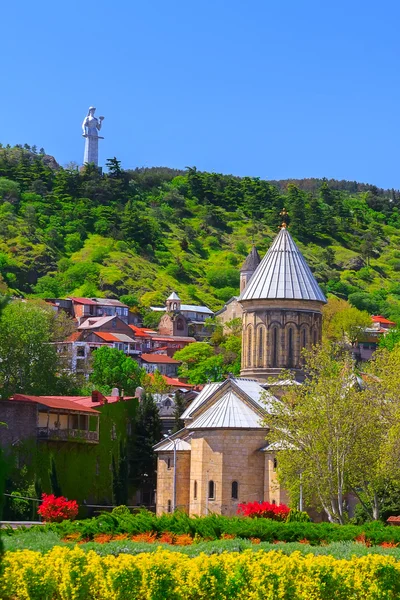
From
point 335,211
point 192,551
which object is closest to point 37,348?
point 192,551

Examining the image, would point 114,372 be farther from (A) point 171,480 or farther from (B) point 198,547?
(B) point 198,547

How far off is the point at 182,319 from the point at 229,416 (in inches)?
2708

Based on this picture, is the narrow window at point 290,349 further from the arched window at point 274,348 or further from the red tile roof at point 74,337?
the red tile roof at point 74,337

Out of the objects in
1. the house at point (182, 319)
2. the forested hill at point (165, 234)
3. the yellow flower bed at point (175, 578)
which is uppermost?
the forested hill at point (165, 234)

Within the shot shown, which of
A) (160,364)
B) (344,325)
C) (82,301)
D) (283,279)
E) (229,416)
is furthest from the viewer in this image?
(82,301)

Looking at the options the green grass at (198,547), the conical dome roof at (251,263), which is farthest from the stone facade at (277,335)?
the conical dome roof at (251,263)

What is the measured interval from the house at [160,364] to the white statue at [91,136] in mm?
62469

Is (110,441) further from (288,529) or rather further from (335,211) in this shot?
(335,211)

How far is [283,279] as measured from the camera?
184ft

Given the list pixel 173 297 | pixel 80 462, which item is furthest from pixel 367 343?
pixel 80 462

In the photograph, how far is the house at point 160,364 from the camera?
102 m

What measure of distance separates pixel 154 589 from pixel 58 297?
97.9m

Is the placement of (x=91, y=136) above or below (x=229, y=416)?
above

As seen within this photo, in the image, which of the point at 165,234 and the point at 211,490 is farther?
the point at 165,234
